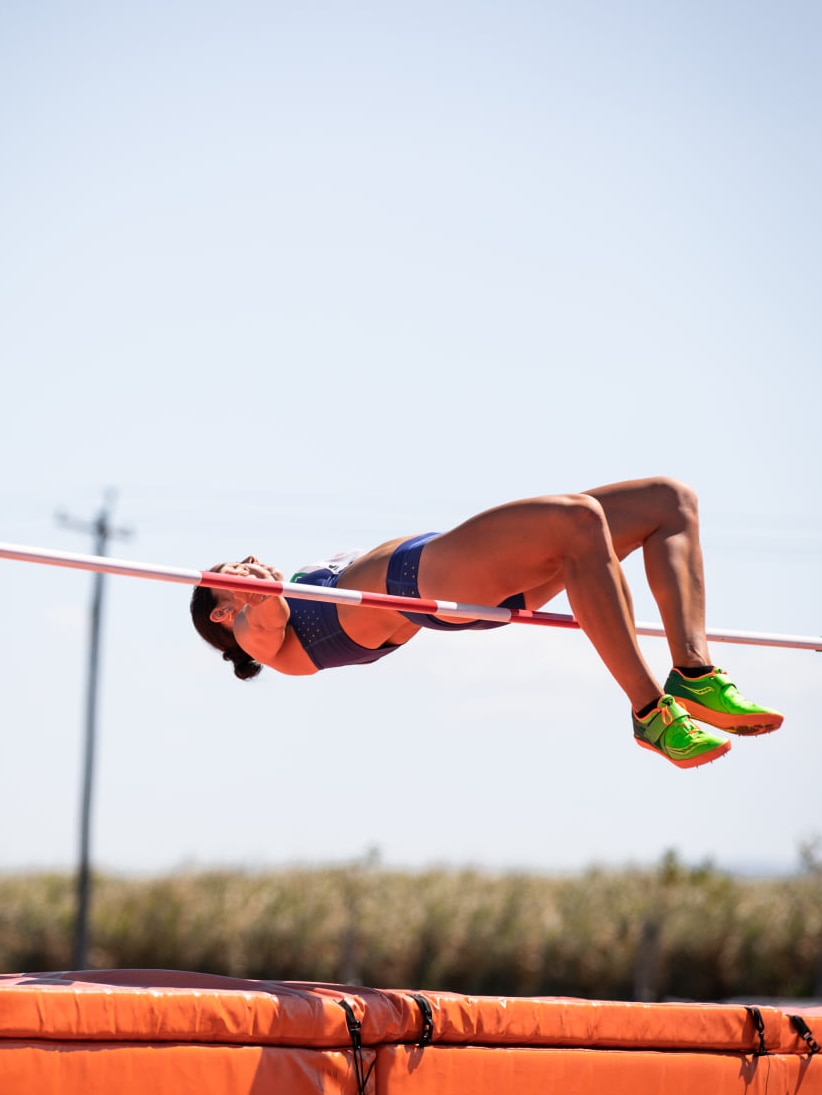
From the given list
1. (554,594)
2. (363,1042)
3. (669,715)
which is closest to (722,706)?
(669,715)

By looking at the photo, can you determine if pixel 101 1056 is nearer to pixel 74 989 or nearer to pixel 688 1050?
→ pixel 74 989

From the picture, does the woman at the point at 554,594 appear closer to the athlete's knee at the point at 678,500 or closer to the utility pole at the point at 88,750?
the athlete's knee at the point at 678,500

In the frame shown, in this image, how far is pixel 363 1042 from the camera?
350 cm

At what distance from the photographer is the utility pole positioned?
1439 cm

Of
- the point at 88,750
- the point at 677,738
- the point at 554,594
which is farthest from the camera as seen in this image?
the point at 88,750

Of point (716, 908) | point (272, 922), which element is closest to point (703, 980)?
point (716, 908)

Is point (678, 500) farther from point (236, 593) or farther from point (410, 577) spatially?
point (236, 593)

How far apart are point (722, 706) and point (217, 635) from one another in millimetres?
1631

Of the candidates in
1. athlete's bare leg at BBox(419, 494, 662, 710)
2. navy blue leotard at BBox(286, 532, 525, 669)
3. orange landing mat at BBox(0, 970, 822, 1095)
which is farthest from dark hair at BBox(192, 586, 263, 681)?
orange landing mat at BBox(0, 970, 822, 1095)

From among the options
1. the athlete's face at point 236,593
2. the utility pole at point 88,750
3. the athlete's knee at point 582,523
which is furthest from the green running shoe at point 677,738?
the utility pole at point 88,750

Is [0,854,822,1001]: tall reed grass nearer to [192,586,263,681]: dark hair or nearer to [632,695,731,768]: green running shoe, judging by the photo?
[192,586,263,681]: dark hair

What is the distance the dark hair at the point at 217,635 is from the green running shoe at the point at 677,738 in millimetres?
1402

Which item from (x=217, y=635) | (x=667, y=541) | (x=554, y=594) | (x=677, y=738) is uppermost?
(x=667, y=541)

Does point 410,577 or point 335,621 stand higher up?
point 410,577
